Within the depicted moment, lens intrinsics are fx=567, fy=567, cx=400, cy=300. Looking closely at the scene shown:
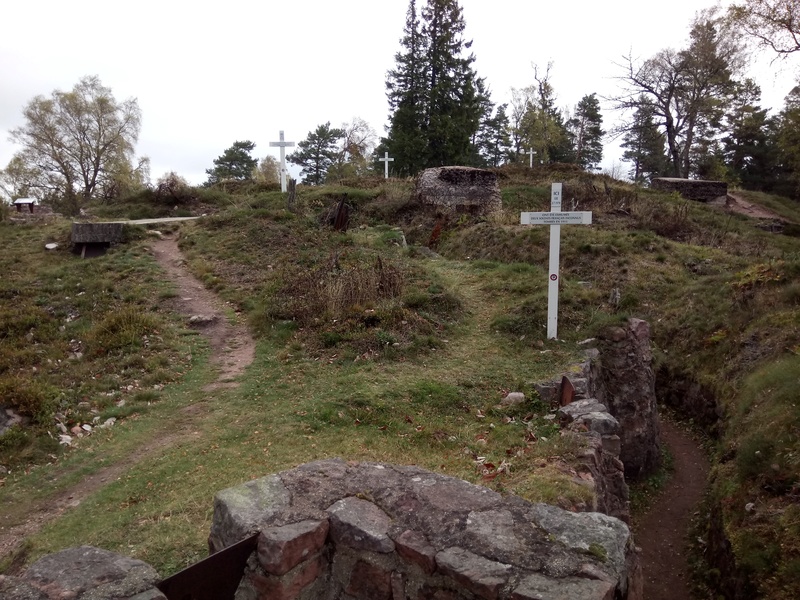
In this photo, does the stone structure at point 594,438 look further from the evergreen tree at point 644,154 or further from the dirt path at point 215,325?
the evergreen tree at point 644,154

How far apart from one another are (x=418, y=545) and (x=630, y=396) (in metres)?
6.05

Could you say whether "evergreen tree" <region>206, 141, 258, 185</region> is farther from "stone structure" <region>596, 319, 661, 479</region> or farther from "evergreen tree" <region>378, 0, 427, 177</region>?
"stone structure" <region>596, 319, 661, 479</region>

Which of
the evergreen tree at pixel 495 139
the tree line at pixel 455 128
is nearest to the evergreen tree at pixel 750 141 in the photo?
the tree line at pixel 455 128

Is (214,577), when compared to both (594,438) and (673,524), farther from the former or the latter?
(673,524)

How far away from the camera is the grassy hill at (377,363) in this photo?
16.2 ft

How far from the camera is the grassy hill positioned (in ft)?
16.2

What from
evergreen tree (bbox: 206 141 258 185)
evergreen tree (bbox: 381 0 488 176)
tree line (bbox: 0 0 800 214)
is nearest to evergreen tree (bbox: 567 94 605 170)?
tree line (bbox: 0 0 800 214)

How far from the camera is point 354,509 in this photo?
10.8ft

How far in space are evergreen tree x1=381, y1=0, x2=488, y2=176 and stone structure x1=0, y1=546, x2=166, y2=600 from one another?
26.2m

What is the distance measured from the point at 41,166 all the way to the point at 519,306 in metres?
34.4

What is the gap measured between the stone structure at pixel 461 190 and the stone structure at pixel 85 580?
587 inches

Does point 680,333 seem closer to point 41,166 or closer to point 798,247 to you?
point 798,247

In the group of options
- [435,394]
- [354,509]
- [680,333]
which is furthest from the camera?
[680,333]

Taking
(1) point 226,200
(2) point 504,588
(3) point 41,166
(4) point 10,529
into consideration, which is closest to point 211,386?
(4) point 10,529
